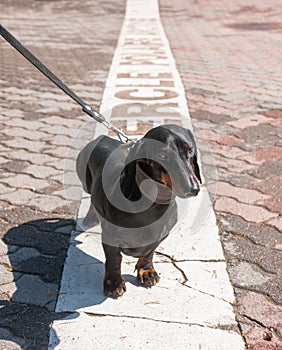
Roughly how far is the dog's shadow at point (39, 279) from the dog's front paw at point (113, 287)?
49mm

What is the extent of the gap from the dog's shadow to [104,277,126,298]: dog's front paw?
0.05 meters

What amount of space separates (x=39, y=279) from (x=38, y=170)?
1739 millimetres

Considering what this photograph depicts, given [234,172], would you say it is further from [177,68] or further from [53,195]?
[177,68]

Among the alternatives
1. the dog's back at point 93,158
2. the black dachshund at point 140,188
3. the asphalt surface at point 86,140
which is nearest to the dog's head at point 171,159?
the black dachshund at point 140,188

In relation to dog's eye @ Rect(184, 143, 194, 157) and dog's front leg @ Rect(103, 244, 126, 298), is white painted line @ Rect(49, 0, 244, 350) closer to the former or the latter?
dog's front leg @ Rect(103, 244, 126, 298)

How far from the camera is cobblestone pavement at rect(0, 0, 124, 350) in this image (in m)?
3.09

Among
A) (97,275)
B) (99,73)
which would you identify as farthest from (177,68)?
(97,275)

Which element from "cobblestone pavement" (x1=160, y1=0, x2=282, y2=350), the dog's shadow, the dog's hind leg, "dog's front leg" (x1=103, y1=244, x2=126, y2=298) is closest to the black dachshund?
"dog's front leg" (x1=103, y1=244, x2=126, y2=298)

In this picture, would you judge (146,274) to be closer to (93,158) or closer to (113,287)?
(113,287)

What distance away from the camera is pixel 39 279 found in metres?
3.32

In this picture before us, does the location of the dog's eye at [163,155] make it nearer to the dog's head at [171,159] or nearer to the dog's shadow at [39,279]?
the dog's head at [171,159]

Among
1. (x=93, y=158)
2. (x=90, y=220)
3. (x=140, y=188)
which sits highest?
(x=140, y=188)

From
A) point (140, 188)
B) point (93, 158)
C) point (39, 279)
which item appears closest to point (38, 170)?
point (93, 158)

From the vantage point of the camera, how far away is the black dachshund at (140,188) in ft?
8.02
